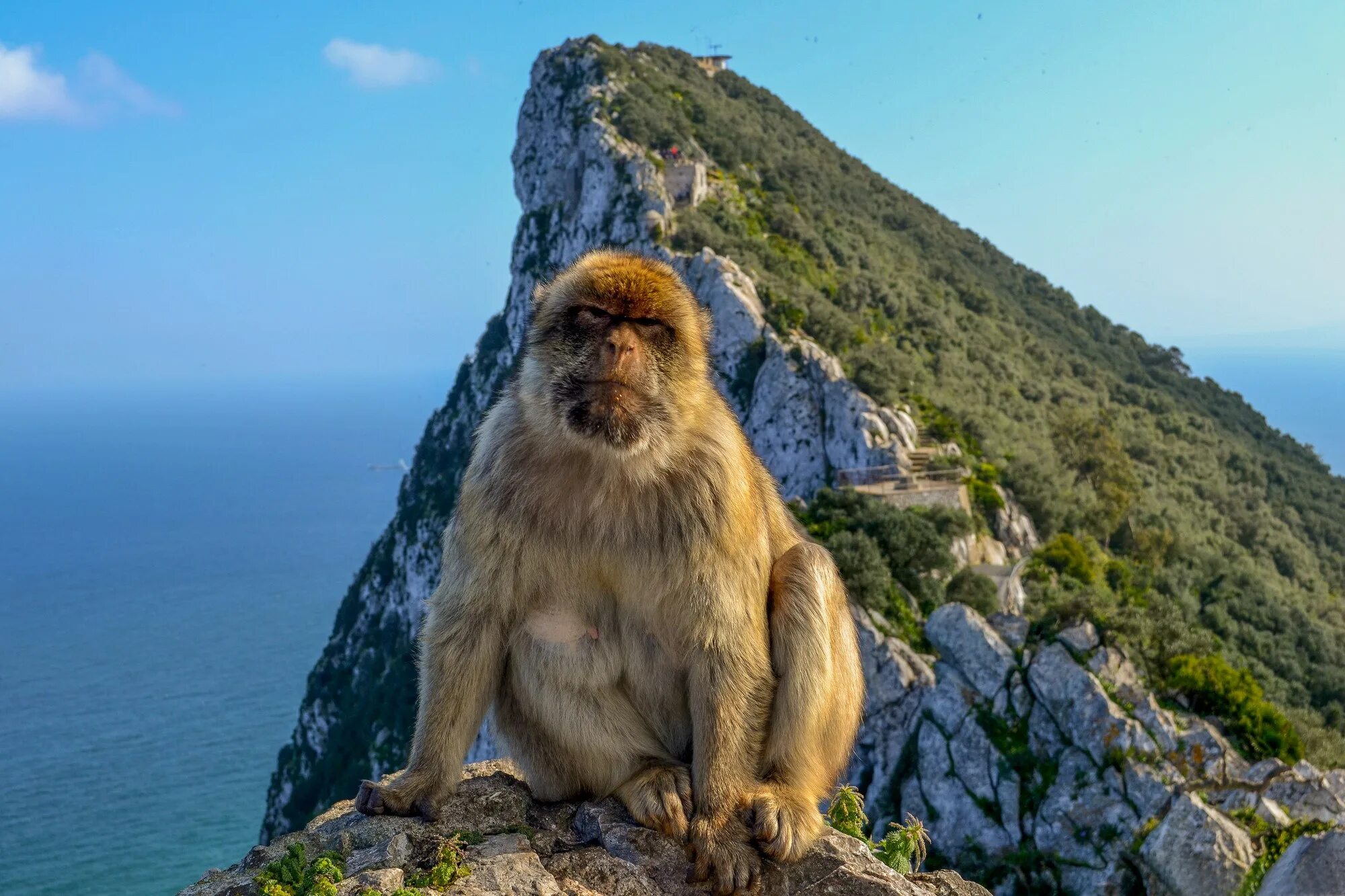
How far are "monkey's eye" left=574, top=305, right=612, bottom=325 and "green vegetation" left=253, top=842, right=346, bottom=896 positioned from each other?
191 centimetres

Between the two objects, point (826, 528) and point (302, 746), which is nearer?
point (826, 528)

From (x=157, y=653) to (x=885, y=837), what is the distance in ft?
230

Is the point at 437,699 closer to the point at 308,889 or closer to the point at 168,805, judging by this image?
the point at 308,889

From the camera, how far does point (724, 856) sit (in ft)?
10.7

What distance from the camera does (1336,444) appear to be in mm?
144625

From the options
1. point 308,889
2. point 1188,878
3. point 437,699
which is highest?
point 437,699

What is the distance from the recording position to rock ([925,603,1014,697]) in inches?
599

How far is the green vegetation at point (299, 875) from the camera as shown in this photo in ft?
9.70

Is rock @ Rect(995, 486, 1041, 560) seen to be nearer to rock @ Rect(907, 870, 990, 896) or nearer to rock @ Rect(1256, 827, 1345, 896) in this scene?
rock @ Rect(1256, 827, 1345, 896)

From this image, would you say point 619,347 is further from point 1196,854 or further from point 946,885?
point 1196,854

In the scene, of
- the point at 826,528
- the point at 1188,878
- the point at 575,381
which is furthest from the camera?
the point at 826,528

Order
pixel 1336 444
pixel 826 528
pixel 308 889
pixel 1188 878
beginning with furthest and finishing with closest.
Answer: pixel 1336 444
pixel 826 528
pixel 1188 878
pixel 308 889

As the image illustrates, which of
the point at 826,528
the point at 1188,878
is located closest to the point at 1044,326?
the point at 826,528

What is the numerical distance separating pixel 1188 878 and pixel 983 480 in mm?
15869
